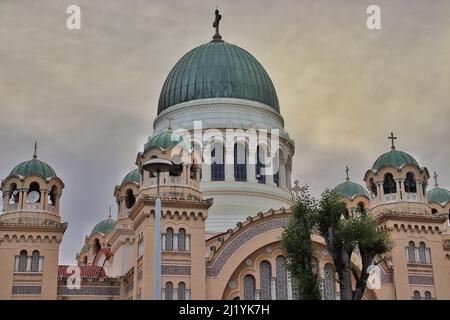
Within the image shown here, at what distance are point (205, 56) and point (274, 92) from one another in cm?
566

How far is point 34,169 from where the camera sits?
47531 millimetres

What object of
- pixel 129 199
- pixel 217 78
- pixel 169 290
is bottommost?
pixel 169 290

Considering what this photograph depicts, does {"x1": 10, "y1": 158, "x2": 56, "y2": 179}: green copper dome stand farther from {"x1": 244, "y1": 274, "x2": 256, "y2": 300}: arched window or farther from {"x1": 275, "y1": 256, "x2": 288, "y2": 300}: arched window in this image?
{"x1": 275, "y1": 256, "x2": 288, "y2": 300}: arched window

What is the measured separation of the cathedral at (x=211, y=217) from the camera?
43844mm

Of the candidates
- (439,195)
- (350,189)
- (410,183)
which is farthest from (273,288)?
(439,195)

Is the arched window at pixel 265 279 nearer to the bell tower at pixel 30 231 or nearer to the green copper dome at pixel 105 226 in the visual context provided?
the bell tower at pixel 30 231

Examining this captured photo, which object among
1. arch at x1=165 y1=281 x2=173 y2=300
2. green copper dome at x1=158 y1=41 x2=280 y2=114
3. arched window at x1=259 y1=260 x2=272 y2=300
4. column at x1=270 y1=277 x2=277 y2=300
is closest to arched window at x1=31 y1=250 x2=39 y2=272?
arch at x1=165 y1=281 x2=173 y2=300

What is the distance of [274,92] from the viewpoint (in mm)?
57531

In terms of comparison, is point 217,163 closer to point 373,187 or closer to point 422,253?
point 373,187

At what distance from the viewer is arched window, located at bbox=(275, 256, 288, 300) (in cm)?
4516

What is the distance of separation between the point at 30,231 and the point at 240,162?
14250 millimetres
